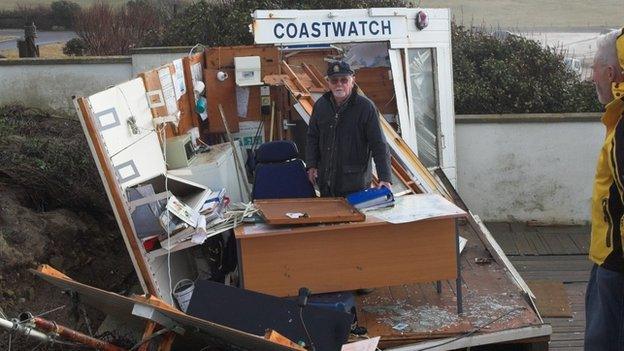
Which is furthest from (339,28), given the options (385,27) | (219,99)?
(219,99)

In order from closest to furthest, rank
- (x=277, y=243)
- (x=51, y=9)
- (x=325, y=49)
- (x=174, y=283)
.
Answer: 1. (x=277, y=243)
2. (x=174, y=283)
3. (x=325, y=49)
4. (x=51, y=9)

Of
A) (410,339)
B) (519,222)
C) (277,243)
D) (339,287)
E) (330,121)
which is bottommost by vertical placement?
(519,222)

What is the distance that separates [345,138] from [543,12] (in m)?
25.5

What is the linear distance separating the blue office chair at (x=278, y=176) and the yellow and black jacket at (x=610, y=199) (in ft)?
9.08

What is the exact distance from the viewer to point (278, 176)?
538cm

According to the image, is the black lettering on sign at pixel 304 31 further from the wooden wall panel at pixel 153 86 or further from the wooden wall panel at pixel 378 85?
the wooden wall panel at pixel 153 86

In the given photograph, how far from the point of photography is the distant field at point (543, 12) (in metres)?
24.5

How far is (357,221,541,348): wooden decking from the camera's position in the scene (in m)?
4.26

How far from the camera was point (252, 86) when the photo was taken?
729cm

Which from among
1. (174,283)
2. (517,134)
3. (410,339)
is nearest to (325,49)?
(517,134)

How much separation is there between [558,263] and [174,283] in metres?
3.96

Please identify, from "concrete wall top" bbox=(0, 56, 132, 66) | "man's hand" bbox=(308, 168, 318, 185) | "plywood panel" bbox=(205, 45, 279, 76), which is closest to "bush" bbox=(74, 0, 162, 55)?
"concrete wall top" bbox=(0, 56, 132, 66)

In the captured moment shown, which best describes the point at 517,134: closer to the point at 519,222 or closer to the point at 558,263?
the point at 519,222

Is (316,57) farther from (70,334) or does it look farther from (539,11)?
(539,11)
